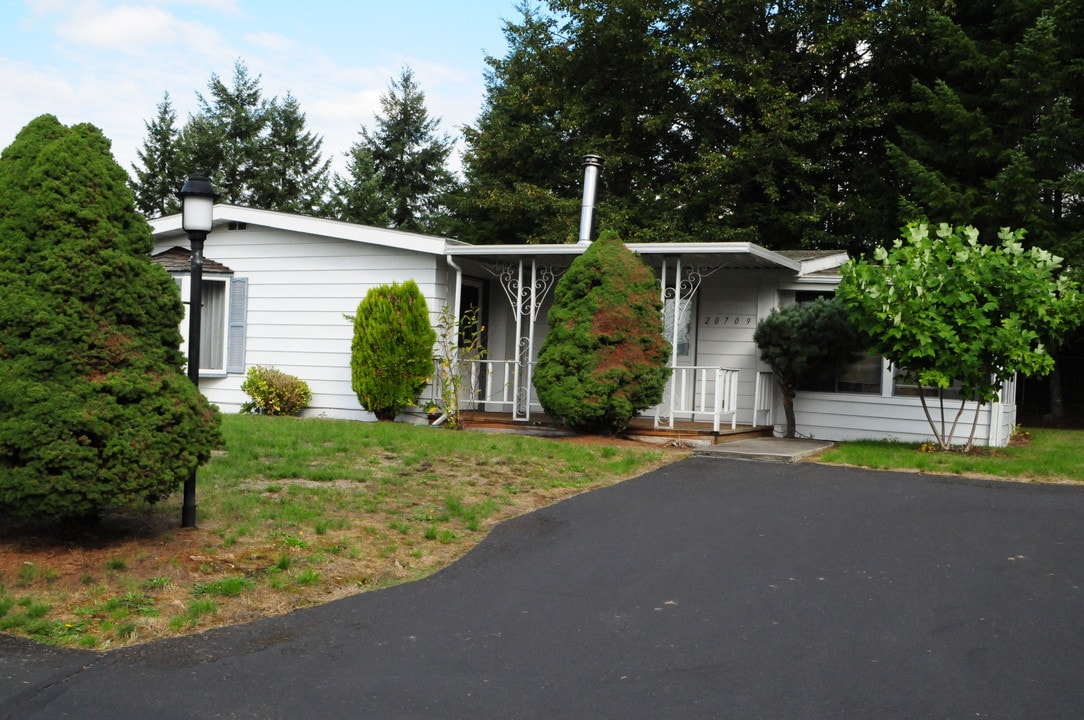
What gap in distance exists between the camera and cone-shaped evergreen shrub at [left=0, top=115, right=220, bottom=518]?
556 centimetres

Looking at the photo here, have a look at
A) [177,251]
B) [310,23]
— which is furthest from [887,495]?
[177,251]

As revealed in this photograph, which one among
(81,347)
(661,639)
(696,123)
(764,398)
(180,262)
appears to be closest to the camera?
(661,639)

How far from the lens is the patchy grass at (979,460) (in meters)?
10.3

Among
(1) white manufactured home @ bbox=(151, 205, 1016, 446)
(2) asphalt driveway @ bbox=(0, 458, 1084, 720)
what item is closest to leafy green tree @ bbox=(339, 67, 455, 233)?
(1) white manufactured home @ bbox=(151, 205, 1016, 446)

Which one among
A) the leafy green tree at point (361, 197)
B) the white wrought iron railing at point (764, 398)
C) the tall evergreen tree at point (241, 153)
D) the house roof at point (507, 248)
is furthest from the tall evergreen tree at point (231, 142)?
the white wrought iron railing at point (764, 398)

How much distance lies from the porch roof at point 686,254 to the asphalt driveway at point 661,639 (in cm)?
529

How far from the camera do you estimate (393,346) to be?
13305 millimetres

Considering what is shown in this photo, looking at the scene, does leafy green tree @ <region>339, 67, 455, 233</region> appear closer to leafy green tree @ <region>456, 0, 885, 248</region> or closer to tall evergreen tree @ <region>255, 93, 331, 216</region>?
tall evergreen tree @ <region>255, 93, 331, 216</region>

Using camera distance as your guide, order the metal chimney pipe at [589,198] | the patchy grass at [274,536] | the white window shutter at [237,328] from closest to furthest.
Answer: the patchy grass at [274,536] < the metal chimney pipe at [589,198] < the white window shutter at [237,328]

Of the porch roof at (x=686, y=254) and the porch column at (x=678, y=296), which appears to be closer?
the porch roof at (x=686, y=254)

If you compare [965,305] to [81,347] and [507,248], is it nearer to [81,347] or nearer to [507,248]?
[507,248]

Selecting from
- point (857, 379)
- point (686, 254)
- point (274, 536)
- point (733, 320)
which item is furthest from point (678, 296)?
point (274, 536)

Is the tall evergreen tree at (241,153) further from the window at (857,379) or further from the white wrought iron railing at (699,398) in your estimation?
the window at (857,379)

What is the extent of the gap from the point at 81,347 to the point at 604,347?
22.5 ft
